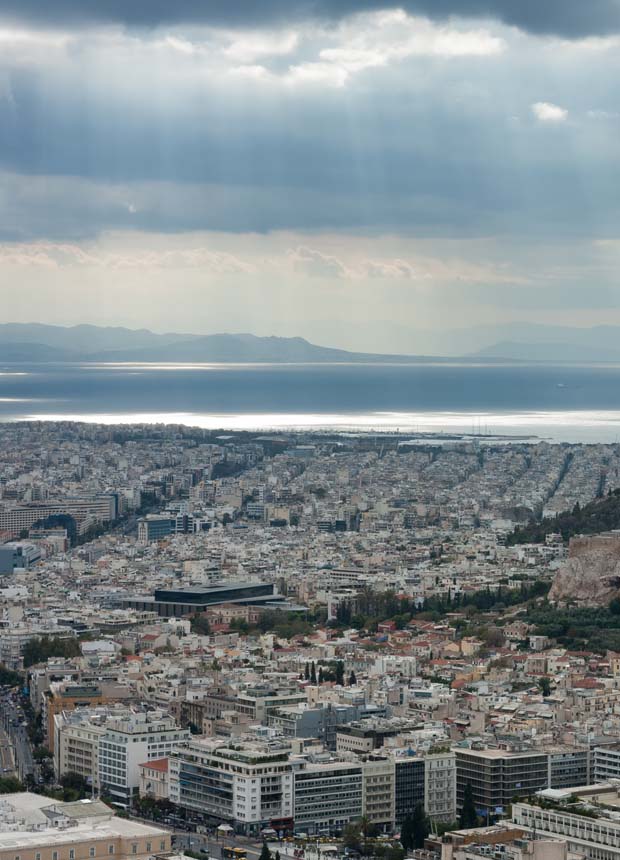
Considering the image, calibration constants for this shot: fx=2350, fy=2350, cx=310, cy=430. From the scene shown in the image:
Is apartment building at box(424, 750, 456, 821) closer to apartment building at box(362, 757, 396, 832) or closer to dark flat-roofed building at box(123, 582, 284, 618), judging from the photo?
apartment building at box(362, 757, 396, 832)

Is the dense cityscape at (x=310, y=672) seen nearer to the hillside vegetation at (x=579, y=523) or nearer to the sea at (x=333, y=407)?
the hillside vegetation at (x=579, y=523)

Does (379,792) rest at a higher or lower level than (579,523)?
lower

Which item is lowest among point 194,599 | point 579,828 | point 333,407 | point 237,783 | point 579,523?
point 237,783

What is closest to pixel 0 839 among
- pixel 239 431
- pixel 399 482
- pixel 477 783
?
pixel 477 783

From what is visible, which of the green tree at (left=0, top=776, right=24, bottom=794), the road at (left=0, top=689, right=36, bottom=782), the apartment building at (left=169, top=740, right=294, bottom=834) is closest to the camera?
the apartment building at (left=169, top=740, right=294, bottom=834)

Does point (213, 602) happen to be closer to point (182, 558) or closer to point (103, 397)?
point (182, 558)

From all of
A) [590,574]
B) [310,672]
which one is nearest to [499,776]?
[310,672]

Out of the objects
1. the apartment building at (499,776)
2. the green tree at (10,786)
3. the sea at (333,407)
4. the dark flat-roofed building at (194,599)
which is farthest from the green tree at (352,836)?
the sea at (333,407)

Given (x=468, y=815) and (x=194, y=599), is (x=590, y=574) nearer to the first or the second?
(x=194, y=599)

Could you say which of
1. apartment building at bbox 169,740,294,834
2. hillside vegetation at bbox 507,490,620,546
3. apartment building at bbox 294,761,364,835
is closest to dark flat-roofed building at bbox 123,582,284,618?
hillside vegetation at bbox 507,490,620,546
